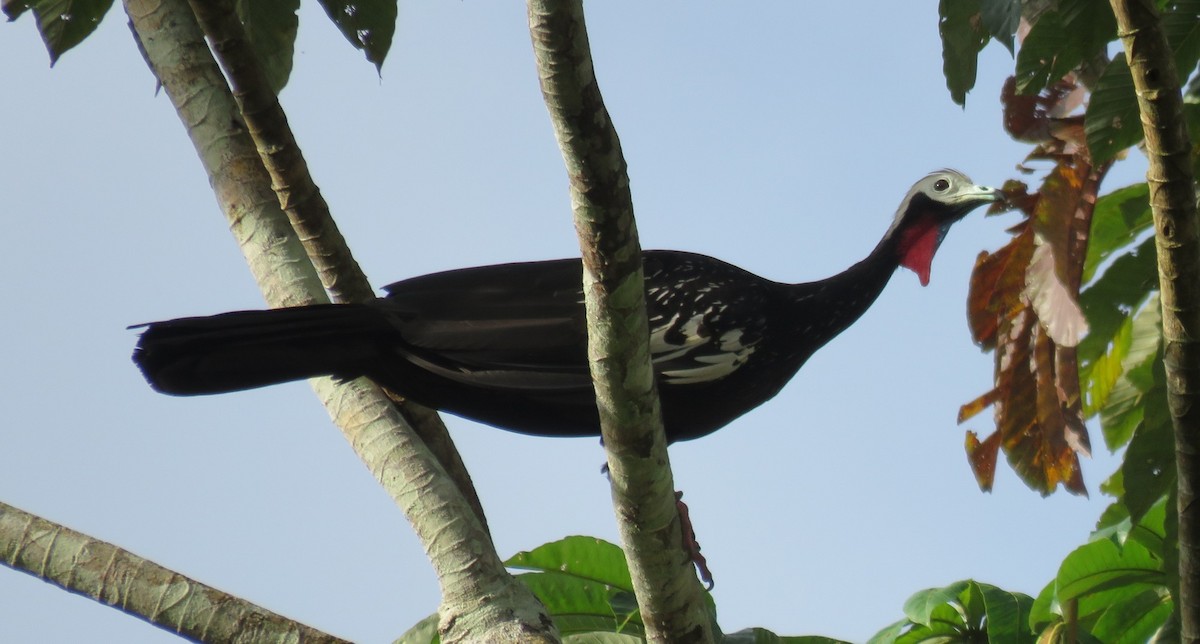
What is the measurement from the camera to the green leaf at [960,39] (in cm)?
365

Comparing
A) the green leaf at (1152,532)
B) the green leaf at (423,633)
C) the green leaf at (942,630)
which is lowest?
the green leaf at (942,630)

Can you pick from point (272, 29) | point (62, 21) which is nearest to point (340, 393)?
point (272, 29)

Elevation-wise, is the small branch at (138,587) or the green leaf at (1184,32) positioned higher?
the green leaf at (1184,32)

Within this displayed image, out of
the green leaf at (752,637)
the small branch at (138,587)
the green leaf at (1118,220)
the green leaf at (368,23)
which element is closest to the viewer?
the small branch at (138,587)

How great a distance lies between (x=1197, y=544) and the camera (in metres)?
2.94

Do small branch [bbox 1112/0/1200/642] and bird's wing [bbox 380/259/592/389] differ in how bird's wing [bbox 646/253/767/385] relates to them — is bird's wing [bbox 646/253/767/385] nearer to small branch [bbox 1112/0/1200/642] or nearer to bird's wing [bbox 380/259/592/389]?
bird's wing [bbox 380/259/592/389]

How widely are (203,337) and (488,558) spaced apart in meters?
1.00

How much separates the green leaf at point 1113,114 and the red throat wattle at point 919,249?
5.52ft

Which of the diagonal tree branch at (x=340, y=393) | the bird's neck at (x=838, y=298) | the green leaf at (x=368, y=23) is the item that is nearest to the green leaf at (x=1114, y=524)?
the bird's neck at (x=838, y=298)

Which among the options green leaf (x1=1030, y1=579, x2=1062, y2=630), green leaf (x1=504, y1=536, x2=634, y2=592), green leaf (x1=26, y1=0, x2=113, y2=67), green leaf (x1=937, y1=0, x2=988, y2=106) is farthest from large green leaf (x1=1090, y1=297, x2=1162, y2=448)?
green leaf (x1=26, y1=0, x2=113, y2=67)

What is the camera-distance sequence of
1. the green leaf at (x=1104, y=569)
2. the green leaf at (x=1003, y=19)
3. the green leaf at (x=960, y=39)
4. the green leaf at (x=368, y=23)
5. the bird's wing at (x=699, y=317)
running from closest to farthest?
1. the green leaf at (x=1003, y=19)
2. the green leaf at (x=960, y=39)
3. the green leaf at (x=1104, y=569)
4. the bird's wing at (x=699, y=317)
5. the green leaf at (x=368, y=23)

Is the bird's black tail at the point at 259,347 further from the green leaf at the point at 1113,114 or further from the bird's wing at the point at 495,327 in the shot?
the green leaf at the point at 1113,114

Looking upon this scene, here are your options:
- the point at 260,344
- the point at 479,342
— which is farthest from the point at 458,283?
the point at 260,344

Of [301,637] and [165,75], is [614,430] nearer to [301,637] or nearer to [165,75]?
[301,637]
